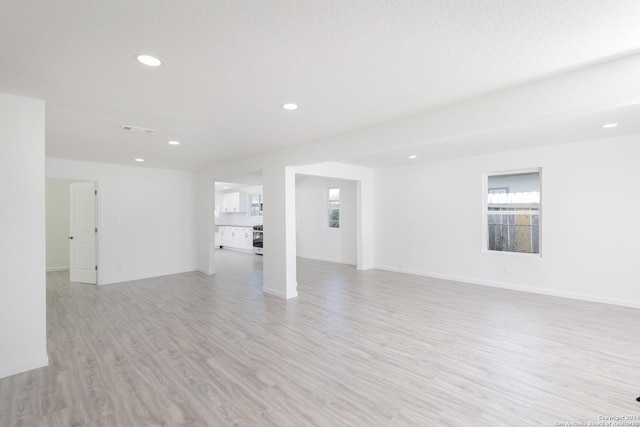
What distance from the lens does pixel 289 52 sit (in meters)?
1.88

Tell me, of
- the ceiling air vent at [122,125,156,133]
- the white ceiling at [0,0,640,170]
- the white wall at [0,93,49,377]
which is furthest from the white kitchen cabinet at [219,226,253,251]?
the white wall at [0,93,49,377]

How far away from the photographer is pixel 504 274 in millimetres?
5434

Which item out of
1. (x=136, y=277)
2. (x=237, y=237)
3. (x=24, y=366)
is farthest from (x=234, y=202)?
(x=24, y=366)

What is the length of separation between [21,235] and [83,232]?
4.09 meters

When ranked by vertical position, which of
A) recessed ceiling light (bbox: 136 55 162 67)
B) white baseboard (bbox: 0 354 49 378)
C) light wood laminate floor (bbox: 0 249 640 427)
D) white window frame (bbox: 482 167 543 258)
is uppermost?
recessed ceiling light (bbox: 136 55 162 67)

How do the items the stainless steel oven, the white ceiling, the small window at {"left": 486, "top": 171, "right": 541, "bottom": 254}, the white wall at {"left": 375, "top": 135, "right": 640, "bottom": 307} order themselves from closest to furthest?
the white ceiling → the white wall at {"left": 375, "top": 135, "right": 640, "bottom": 307} → the small window at {"left": 486, "top": 171, "right": 541, "bottom": 254} → the stainless steel oven

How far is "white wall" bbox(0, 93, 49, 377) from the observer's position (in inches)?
100

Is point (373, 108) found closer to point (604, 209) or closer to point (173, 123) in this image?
point (173, 123)

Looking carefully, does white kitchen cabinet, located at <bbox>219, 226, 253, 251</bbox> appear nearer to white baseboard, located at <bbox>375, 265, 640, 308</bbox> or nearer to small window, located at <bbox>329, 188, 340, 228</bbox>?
small window, located at <bbox>329, 188, 340, 228</bbox>

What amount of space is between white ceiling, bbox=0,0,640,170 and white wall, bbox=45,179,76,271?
575 centimetres

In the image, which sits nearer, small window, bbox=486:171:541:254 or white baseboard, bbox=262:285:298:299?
white baseboard, bbox=262:285:298:299

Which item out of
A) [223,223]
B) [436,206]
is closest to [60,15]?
[436,206]

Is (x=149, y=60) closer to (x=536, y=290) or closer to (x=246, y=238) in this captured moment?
(x=536, y=290)

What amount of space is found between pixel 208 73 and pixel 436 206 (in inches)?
209
